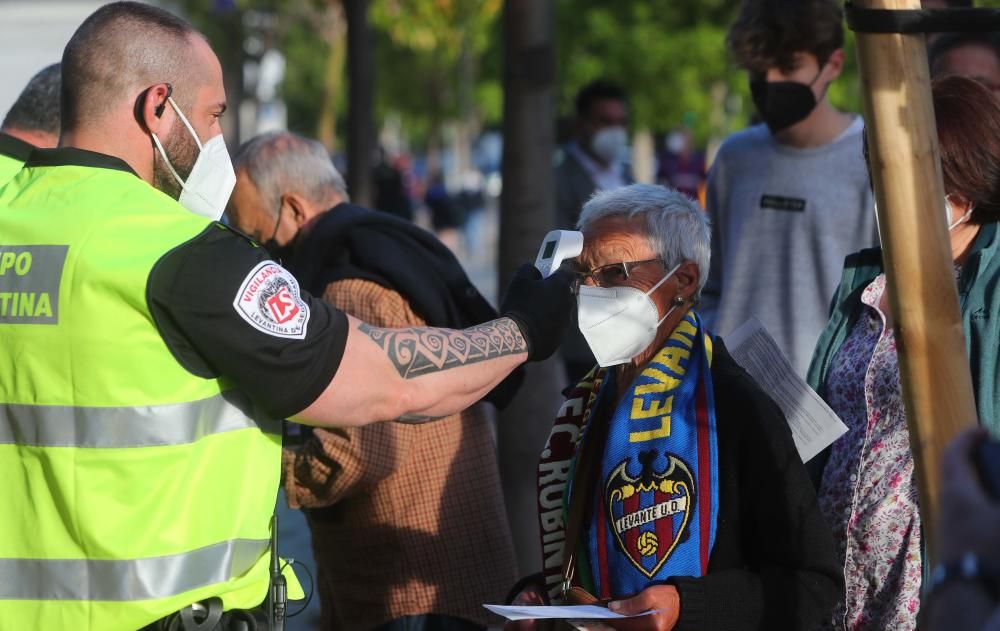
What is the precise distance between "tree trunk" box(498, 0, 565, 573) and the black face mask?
1.50 meters

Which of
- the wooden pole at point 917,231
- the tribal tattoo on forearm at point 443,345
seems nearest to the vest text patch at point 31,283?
the tribal tattoo on forearm at point 443,345

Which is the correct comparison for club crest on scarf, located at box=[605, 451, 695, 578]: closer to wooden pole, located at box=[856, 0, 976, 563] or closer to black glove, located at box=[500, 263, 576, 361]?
black glove, located at box=[500, 263, 576, 361]

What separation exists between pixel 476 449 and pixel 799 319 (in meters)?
1.34

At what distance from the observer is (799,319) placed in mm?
4586

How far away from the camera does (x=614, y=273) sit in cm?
313

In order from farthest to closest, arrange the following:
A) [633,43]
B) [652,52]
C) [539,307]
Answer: [633,43]
[652,52]
[539,307]

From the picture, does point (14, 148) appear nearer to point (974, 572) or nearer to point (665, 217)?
point (665, 217)

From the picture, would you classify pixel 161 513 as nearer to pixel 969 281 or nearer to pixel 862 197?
pixel 969 281

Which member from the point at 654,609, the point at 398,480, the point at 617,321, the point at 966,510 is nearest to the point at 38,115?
the point at 398,480

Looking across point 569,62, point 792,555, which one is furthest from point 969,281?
point 569,62

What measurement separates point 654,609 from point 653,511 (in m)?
0.21

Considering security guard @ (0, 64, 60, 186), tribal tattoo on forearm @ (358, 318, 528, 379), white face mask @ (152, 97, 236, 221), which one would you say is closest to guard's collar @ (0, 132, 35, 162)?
security guard @ (0, 64, 60, 186)

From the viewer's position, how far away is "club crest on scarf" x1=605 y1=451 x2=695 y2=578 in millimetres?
2785

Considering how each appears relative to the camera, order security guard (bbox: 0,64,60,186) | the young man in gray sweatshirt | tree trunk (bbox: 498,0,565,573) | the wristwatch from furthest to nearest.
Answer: tree trunk (bbox: 498,0,565,573) → security guard (bbox: 0,64,60,186) → the young man in gray sweatshirt → the wristwatch
